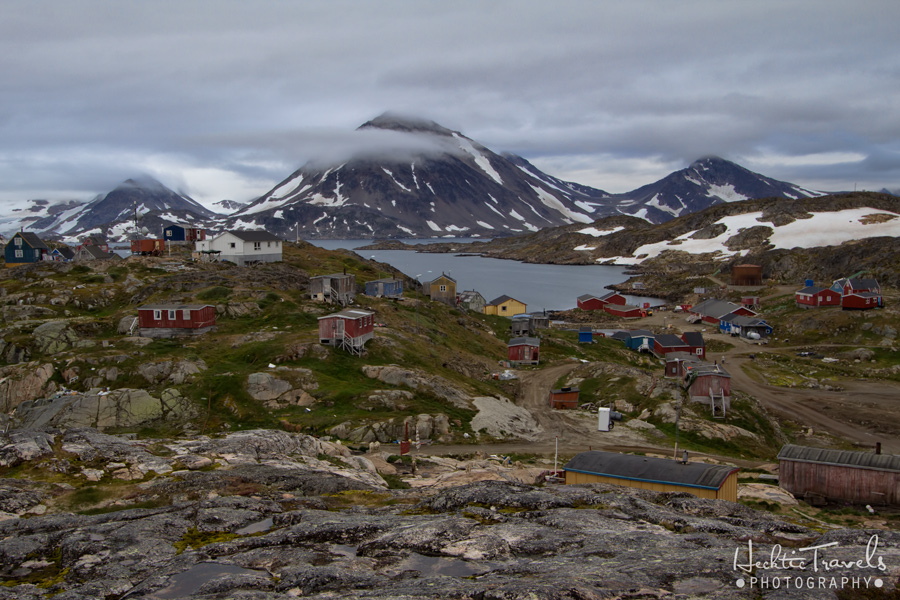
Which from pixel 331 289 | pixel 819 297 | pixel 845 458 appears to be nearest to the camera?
pixel 845 458

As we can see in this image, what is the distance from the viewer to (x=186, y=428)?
3644cm

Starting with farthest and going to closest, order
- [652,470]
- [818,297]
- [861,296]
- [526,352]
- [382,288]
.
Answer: [818,297], [861,296], [382,288], [526,352], [652,470]

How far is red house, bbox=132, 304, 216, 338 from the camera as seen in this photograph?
1994 inches

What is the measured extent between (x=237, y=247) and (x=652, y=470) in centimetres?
7105

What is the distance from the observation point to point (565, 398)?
165 feet

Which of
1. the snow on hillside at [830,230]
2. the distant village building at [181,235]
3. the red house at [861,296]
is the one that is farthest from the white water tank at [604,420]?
the snow on hillside at [830,230]

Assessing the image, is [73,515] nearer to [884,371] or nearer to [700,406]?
[700,406]

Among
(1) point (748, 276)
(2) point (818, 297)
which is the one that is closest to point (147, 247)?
(2) point (818, 297)

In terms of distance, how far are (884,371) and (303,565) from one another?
74.9 m

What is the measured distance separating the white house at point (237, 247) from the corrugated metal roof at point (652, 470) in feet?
222

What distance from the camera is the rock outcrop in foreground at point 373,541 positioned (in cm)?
1288

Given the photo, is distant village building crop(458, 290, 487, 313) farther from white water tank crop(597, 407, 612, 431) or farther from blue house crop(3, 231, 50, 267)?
blue house crop(3, 231, 50, 267)

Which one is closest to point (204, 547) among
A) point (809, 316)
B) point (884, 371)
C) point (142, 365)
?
point (142, 365)

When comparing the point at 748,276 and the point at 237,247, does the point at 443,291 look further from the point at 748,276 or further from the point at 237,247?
the point at 748,276
